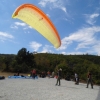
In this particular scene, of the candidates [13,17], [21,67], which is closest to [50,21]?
[13,17]

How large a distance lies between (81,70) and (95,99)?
167 feet

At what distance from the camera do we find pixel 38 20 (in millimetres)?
7930

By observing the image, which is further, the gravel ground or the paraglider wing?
the gravel ground

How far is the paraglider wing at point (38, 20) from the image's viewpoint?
7464 millimetres

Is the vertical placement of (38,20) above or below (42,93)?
above

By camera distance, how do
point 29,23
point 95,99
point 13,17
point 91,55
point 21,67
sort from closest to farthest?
point 13,17 < point 29,23 < point 95,99 < point 21,67 < point 91,55

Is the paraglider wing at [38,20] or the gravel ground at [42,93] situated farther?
the gravel ground at [42,93]

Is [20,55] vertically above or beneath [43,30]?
above

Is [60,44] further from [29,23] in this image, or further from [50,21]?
[29,23]

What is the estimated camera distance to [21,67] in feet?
155

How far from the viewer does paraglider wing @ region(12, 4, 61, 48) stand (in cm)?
746

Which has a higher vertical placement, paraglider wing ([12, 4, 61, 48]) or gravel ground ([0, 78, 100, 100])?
paraglider wing ([12, 4, 61, 48])

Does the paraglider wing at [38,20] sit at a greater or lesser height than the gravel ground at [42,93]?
greater

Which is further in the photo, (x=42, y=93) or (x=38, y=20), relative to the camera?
(x=42, y=93)
